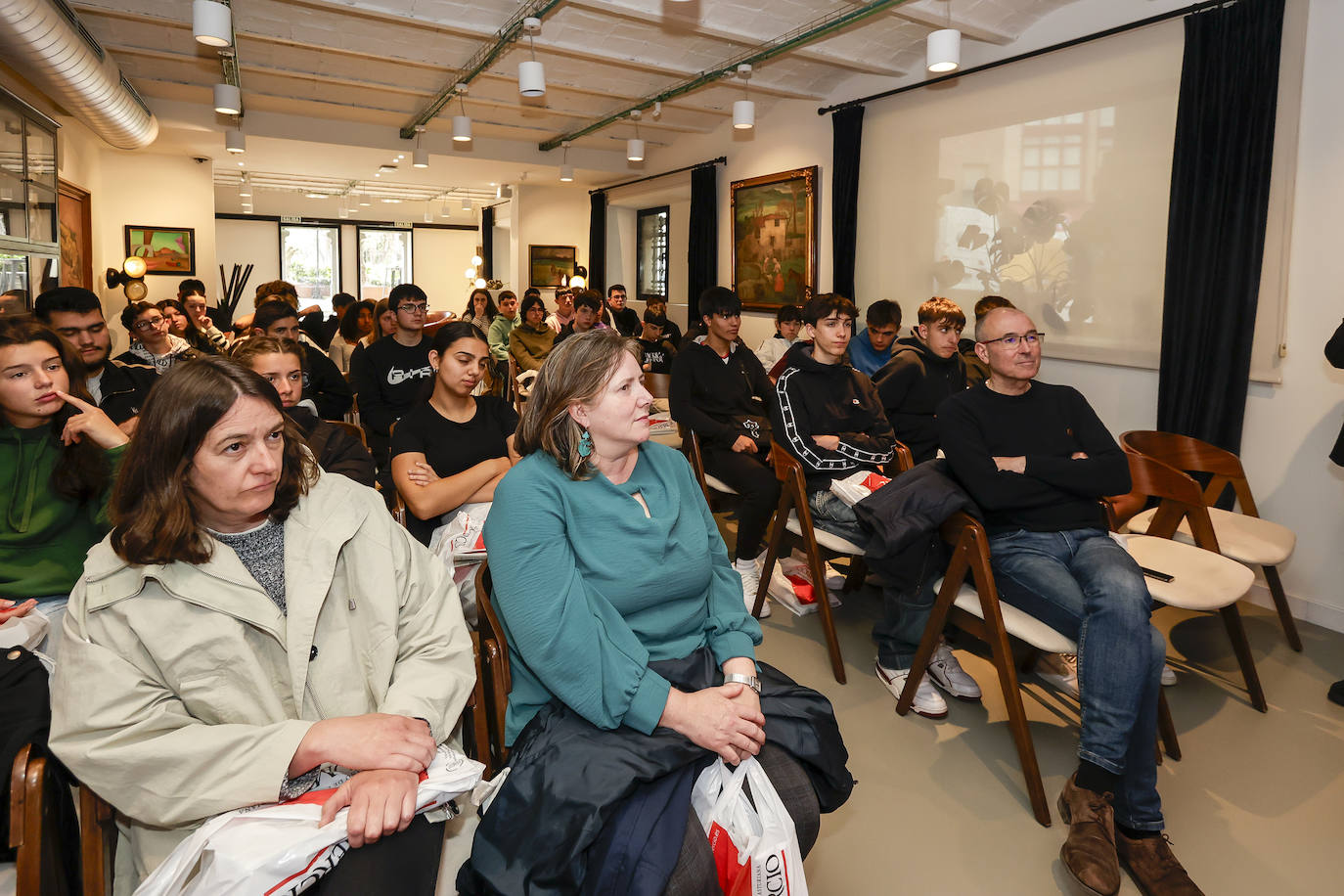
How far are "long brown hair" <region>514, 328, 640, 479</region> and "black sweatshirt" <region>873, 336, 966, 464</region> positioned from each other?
8.99ft

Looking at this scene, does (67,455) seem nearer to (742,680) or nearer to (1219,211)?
(742,680)

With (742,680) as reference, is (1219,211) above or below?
above

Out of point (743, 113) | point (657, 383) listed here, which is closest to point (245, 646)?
point (657, 383)

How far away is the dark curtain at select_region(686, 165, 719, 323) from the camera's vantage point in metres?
9.01

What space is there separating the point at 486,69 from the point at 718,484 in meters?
4.65

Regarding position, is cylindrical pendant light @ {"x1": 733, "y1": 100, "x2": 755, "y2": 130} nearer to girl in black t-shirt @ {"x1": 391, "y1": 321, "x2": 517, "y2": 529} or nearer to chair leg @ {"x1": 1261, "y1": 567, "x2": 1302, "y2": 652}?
girl in black t-shirt @ {"x1": 391, "y1": 321, "x2": 517, "y2": 529}

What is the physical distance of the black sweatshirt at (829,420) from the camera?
3.65 m

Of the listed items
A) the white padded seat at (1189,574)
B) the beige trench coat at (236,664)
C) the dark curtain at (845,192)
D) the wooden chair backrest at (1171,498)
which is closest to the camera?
the beige trench coat at (236,664)

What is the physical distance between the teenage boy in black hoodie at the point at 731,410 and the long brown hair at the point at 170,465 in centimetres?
287

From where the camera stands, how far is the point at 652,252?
11562mm

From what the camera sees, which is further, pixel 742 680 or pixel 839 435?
pixel 839 435

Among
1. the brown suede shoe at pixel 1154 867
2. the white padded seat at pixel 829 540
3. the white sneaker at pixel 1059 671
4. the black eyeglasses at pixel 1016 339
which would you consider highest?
the black eyeglasses at pixel 1016 339

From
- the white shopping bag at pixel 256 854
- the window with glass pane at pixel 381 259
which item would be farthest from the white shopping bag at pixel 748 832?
the window with glass pane at pixel 381 259

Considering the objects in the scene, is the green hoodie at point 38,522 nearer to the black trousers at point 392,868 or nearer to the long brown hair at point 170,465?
the long brown hair at point 170,465
